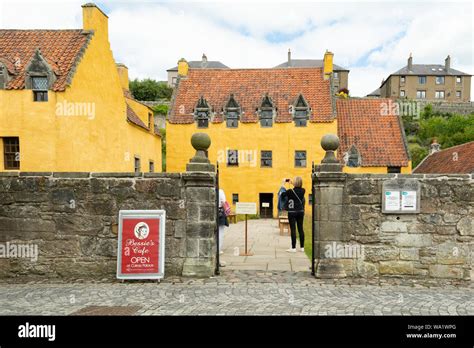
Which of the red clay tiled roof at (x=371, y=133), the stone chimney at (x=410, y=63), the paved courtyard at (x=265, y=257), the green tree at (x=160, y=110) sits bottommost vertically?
the paved courtyard at (x=265, y=257)

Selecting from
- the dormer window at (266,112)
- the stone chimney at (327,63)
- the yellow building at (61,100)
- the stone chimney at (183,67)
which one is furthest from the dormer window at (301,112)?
the yellow building at (61,100)

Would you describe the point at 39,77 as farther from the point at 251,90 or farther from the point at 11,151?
the point at 251,90

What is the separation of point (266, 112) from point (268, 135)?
69.8 inches

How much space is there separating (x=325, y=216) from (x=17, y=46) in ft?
60.7

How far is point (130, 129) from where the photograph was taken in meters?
24.2

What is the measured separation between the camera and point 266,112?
29.3m

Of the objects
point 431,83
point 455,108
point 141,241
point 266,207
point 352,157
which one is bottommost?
point 266,207

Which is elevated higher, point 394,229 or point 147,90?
point 147,90

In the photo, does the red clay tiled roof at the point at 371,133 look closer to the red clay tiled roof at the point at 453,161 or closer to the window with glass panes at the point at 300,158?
the window with glass panes at the point at 300,158

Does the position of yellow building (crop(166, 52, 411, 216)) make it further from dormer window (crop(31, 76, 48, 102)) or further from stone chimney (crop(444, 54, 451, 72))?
stone chimney (crop(444, 54, 451, 72))

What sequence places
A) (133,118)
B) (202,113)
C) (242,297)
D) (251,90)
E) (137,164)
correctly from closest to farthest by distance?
(242,297) < (133,118) < (137,164) < (202,113) < (251,90)

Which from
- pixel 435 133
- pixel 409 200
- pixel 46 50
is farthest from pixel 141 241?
pixel 435 133

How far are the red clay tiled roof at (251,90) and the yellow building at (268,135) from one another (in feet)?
0.25

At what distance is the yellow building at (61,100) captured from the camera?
16.9m
